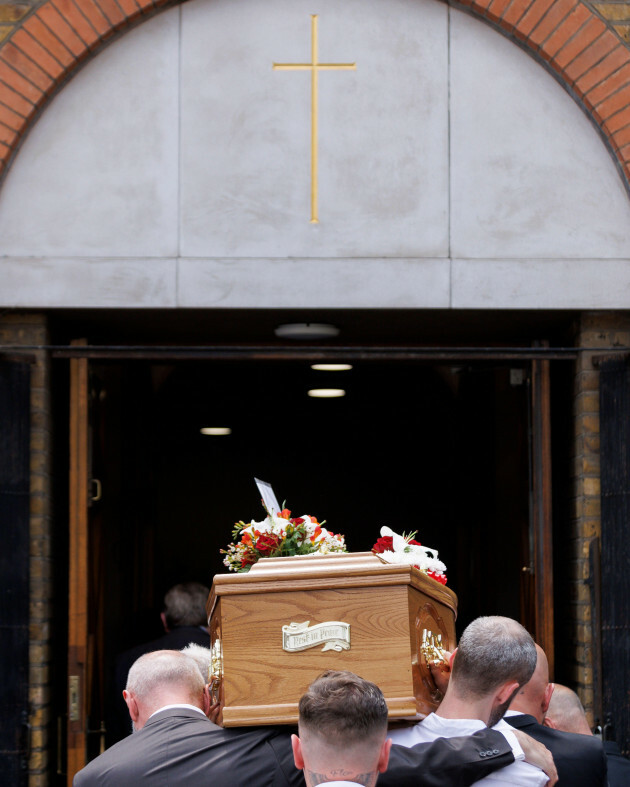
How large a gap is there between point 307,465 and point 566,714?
974 cm

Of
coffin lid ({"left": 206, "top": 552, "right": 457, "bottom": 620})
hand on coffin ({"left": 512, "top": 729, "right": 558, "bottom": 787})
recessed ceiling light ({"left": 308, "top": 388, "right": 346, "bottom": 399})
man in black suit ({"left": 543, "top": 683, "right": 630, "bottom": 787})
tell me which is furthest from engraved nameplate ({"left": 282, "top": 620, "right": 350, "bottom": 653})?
recessed ceiling light ({"left": 308, "top": 388, "right": 346, "bottom": 399})

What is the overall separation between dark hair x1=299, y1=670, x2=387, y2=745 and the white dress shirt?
24.2 inches

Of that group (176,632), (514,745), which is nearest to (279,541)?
(514,745)

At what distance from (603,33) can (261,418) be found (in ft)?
27.9

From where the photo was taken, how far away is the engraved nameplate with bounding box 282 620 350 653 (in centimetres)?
389

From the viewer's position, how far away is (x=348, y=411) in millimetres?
14469

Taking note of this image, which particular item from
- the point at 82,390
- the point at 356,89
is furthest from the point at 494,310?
the point at 82,390

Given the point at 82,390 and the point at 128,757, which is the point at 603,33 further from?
the point at 128,757

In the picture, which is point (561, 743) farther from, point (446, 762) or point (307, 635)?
point (307, 635)

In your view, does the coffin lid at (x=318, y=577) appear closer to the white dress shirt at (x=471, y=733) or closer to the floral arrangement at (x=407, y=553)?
the floral arrangement at (x=407, y=553)

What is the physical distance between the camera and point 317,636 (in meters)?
3.89

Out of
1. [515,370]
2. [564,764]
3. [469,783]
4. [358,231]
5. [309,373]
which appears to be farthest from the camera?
[309,373]

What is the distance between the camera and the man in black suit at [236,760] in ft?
12.4

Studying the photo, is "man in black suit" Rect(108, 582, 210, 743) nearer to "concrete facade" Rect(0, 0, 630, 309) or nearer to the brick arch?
"concrete facade" Rect(0, 0, 630, 309)
